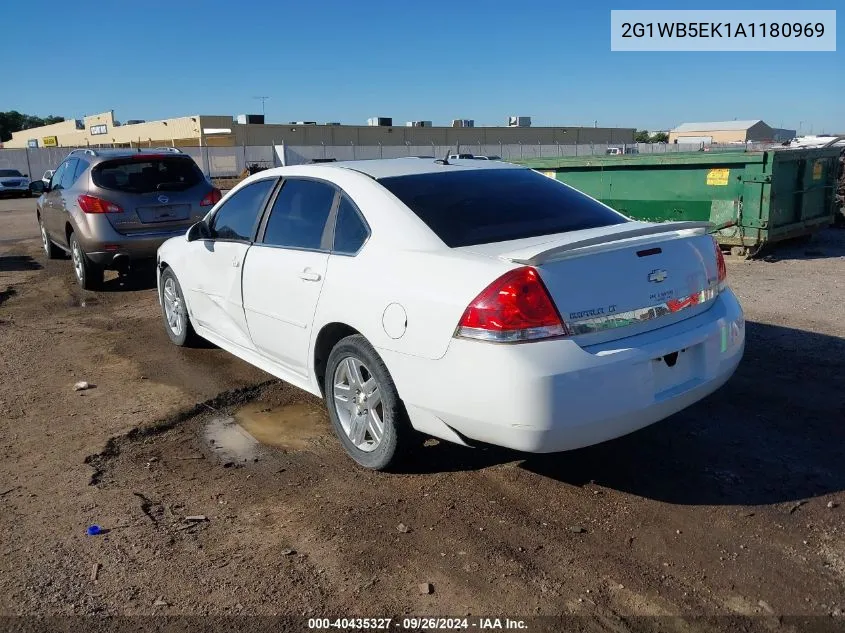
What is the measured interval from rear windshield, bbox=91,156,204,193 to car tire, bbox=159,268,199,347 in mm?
3079

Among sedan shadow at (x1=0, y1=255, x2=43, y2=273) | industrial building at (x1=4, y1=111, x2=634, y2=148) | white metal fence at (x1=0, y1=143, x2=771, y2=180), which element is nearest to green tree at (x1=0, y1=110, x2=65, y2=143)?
industrial building at (x1=4, y1=111, x2=634, y2=148)

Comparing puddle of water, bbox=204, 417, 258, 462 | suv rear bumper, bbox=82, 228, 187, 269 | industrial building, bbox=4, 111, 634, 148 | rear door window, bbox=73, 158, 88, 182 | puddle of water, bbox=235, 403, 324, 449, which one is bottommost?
puddle of water, bbox=204, 417, 258, 462

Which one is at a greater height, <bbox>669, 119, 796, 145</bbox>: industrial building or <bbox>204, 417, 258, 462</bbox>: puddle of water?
<bbox>669, 119, 796, 145</bbox>: industrial building

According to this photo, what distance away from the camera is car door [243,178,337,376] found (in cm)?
441

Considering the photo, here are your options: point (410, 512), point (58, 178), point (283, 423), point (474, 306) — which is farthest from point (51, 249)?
point (474, 306)

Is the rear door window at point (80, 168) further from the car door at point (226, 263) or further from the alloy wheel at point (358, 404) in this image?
the alloy wheel at point (358, 404)

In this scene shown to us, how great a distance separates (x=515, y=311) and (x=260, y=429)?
2241mm

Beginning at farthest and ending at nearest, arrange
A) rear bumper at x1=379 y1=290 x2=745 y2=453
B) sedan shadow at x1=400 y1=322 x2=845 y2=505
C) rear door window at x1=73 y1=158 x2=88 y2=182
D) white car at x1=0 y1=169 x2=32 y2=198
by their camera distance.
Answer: white car at x1=0 y1=169 x2=32 y2=198, rear door window at x1=73 y1=158 x2=88 y2=182, sedan shadow at x1=400 y1=322 x2=845 y2=505, rear bumper at x1=379 y1=290 x2=745 y2=453

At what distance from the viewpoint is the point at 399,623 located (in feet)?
9.36

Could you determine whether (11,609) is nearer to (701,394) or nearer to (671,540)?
(671,540)

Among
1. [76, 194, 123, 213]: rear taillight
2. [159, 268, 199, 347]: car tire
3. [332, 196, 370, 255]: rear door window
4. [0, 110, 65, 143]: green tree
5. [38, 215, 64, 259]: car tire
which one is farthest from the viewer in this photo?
[0, 110, 65, 143]: green tree

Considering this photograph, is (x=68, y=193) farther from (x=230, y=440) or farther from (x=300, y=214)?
(x=230, y=440)

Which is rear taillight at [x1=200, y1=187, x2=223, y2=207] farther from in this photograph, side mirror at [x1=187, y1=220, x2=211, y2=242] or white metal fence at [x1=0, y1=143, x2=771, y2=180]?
white metal fence at [x1=0, y1=143, x2=771, y2=180]

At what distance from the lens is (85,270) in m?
9.48
